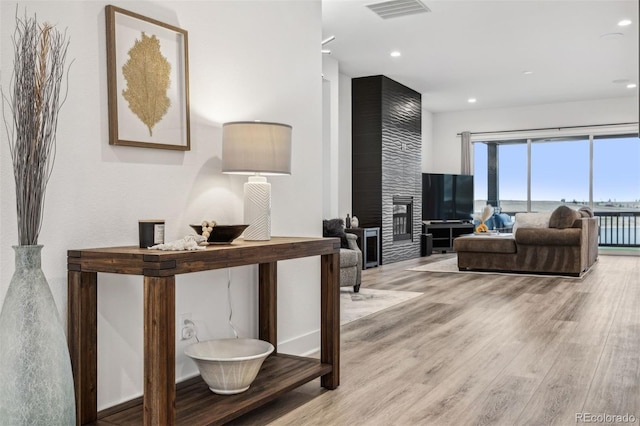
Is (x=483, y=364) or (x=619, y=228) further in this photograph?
(x=619, y=228)

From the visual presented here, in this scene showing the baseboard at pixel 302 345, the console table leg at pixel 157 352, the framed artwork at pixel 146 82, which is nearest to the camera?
the console table leg at pixel 157 352

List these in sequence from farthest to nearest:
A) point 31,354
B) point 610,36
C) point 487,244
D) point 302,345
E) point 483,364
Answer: point 487,244 < point 610,36 < point 302,345 < point 483,364 < point 31,354

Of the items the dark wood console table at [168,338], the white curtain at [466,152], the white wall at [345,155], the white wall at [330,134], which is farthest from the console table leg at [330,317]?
the white curtain at [466,152]

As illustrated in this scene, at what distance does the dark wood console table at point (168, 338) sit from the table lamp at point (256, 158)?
151mm

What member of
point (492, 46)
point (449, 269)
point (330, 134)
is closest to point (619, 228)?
A: point (449, 269)

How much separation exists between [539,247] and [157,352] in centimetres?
614

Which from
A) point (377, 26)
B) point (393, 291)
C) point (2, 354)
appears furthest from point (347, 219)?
point (2, 354)

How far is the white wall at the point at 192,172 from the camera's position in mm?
2025

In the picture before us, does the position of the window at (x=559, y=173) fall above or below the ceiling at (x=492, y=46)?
below

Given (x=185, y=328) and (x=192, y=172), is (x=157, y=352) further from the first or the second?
(x=192, y=172)

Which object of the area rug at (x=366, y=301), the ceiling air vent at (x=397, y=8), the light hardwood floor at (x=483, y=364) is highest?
the ceiling air vent at (x=397, y=8)

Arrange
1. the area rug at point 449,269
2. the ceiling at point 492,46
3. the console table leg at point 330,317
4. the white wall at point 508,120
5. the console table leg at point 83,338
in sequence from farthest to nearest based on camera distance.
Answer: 1. the white wall at point 508,120
2. the area rug at point 449,269
3. the ceiling at point 492,46
4. the console table leg at point 330,317
5. the console table leg at point 83,338

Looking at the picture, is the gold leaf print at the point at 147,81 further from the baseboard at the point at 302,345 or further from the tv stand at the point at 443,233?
the tv stand at the point at 443,233

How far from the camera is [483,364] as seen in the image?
308 cm
